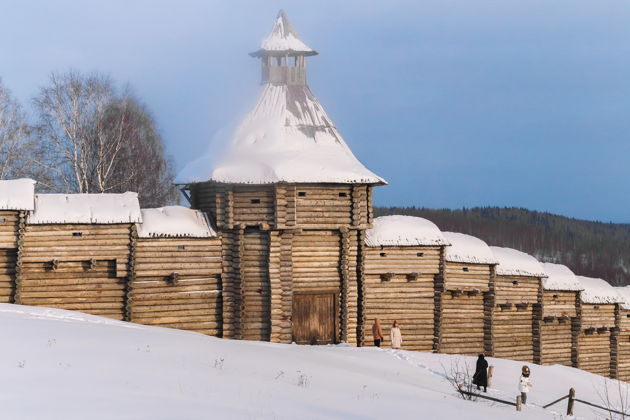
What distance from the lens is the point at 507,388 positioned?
2281 cm

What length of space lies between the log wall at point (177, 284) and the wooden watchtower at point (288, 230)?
44 centimetres

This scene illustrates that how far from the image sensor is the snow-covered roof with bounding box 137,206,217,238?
25.2 metres

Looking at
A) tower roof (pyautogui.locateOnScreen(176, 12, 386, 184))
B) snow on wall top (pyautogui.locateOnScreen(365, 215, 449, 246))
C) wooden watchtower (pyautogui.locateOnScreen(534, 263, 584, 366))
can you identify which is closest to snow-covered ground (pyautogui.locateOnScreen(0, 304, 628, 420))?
tower roof (pyautogui.locateOnScreen(176, 12, 386, 184))

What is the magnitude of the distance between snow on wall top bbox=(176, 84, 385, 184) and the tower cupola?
0.34m

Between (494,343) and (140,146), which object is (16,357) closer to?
(494,343)

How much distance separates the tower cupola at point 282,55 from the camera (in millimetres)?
29547

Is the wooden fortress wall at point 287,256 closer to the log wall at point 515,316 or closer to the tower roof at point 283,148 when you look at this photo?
the tower roof at point 283,148

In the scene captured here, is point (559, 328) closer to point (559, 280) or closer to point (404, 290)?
point (559, 280)

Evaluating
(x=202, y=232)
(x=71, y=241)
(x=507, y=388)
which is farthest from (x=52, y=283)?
(x=507, y=388)

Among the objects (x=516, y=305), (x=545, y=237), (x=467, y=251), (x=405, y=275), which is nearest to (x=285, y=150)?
(x=405, y=275)

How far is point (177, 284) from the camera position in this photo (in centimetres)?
2564

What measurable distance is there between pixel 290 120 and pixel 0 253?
997 cm

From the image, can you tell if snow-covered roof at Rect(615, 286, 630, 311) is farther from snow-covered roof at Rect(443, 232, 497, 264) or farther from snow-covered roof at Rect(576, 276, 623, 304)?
snow-covered roof at Rect(443, 232, 497, 264)

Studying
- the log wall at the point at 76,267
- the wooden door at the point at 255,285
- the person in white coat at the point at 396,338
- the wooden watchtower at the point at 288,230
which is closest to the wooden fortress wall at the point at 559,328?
the person in white coat at the point at 396,338
